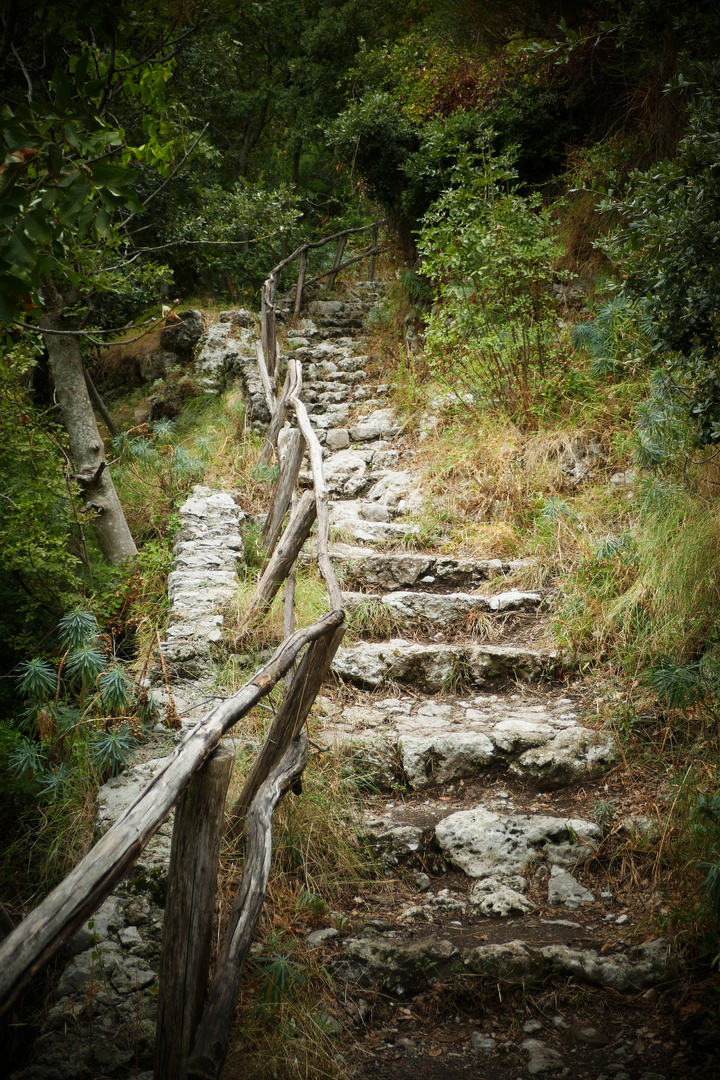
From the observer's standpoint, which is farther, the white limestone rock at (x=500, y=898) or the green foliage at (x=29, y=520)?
the green foliage at (x=29, y=520)

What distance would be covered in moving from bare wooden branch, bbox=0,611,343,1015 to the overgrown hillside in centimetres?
103

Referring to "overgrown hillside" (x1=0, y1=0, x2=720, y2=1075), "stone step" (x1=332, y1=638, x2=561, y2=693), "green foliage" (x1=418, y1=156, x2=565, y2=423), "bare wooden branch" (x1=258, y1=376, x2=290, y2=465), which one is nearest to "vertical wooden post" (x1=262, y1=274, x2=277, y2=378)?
"overgrown hillside" (x1=0, y1=0, x2=720, y2=1075)

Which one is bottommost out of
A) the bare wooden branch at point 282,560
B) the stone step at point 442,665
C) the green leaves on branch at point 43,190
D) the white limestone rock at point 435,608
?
the stone step at point 442,665

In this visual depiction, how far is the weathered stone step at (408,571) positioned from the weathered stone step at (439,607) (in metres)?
0.37

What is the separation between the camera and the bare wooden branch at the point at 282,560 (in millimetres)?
3705

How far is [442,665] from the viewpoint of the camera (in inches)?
148

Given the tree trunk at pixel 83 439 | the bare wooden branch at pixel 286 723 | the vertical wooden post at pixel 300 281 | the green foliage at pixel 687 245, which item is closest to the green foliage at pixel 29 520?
the tree trunk at pixel 83 439

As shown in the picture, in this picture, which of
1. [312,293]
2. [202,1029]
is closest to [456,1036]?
[202,1029]

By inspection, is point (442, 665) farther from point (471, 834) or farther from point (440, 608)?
point (471, 834)

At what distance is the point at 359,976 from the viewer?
6.97ft

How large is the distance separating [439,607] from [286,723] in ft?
6.63

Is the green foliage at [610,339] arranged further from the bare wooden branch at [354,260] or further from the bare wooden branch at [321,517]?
the bare wooden branch at [354,260]

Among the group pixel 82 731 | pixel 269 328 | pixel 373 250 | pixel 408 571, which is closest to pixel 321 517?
pixel 408 571

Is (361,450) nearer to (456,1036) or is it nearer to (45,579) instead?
(45,579)
